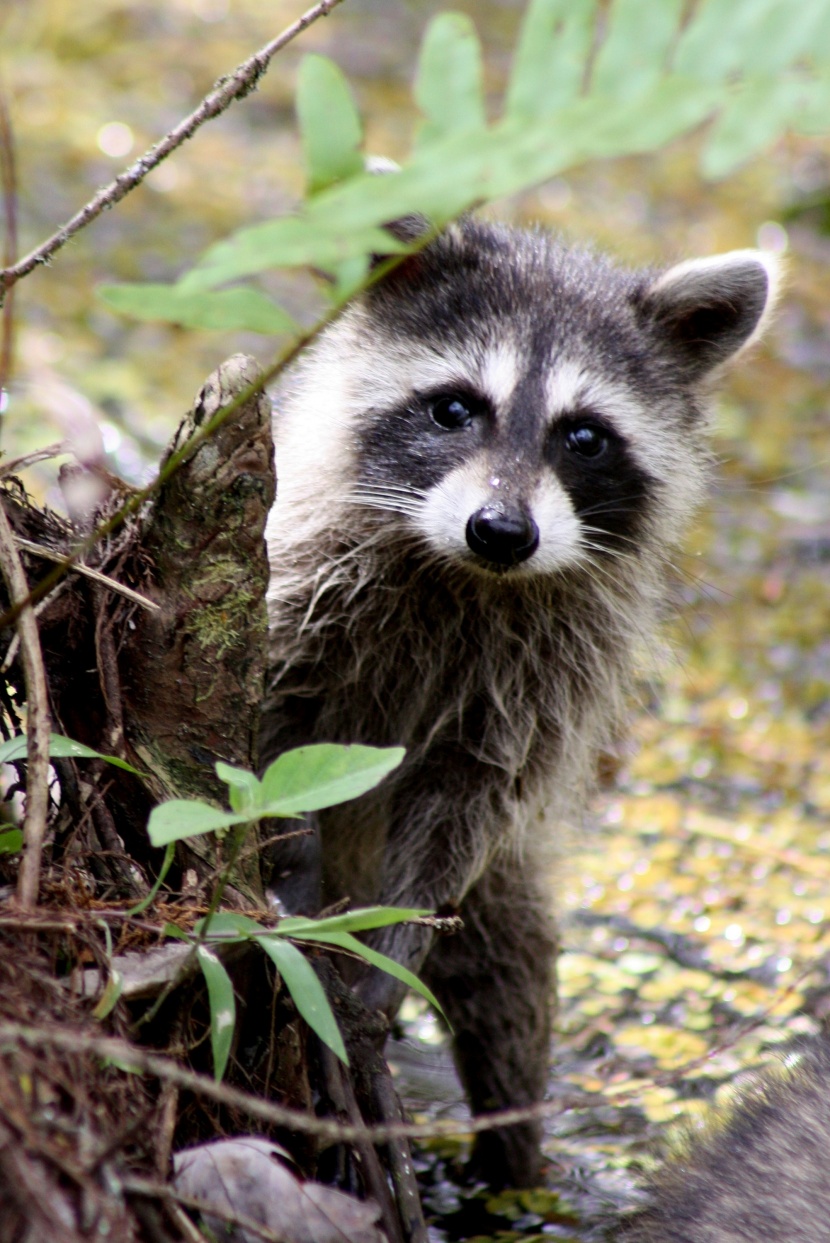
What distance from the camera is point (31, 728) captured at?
174cm

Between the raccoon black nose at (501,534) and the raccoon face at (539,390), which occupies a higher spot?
the raccoon face at (539,390)

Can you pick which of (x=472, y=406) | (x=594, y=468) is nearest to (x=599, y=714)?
(x=594, y=468)

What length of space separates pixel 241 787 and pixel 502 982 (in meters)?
1.57

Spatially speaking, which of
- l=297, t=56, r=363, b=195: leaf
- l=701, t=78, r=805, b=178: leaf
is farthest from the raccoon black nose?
l=701, t=78, r=805, b=178: leaf

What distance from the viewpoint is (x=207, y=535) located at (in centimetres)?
201

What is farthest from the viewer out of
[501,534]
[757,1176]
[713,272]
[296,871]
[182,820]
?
[713,272]

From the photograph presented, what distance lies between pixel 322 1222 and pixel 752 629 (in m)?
3.67

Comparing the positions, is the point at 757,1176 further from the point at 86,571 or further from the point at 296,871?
the point at 86,571

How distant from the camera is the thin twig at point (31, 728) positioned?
5.49ft

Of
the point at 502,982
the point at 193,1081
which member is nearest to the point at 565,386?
the point at 502,982

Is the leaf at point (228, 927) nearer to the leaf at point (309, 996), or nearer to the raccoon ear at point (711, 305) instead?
the leaf at point (309, 996)

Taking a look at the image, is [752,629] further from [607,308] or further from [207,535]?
[207,535]

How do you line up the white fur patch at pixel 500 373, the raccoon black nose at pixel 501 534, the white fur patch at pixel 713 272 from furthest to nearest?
the white fur patch at pixel 713 272, the white fur patch at pixel 500 373, the raccoon black nose at pixel 501 534

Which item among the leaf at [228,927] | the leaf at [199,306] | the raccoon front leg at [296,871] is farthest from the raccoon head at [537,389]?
the leaf at [199,306]
